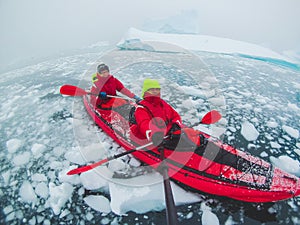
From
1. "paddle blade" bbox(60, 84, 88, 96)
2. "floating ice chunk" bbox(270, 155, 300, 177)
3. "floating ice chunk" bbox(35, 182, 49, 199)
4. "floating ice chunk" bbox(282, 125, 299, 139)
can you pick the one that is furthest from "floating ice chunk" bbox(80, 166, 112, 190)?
"floating ice chunk" bbox(282, 125, 299, 139)

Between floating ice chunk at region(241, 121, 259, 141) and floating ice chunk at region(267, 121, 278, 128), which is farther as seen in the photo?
floating ice chunk at region(267, 121, 278, 128)

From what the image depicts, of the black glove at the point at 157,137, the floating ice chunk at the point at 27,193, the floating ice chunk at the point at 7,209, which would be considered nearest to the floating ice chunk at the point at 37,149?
the floating ice chunk at the point at 27,193

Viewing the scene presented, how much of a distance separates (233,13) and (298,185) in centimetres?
2942

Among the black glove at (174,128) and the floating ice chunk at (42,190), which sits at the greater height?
the black glove at (174,128)

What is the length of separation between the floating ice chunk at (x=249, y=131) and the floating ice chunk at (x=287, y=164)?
473 mm

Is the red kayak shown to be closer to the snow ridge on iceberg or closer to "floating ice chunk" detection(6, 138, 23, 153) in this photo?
"floating ice chunk" detection(6, 138, 23, 153)

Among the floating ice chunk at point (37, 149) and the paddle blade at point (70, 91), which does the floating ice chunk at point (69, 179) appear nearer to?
the floating ice chunk at point (37, 149)

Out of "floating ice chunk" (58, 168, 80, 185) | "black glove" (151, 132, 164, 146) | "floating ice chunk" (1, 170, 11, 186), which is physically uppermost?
"black glove" (151, 132, 164, 146)

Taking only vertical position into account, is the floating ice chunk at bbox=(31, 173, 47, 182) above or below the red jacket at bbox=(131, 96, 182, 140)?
below

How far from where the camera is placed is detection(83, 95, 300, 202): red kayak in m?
1.82

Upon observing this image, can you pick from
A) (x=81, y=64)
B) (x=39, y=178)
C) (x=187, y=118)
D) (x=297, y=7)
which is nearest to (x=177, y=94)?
(x=187, y=118)

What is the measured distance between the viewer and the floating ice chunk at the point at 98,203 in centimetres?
203

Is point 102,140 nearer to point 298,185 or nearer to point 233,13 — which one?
point 298,185

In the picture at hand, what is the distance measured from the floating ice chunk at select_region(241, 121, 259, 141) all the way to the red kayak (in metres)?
1.01
